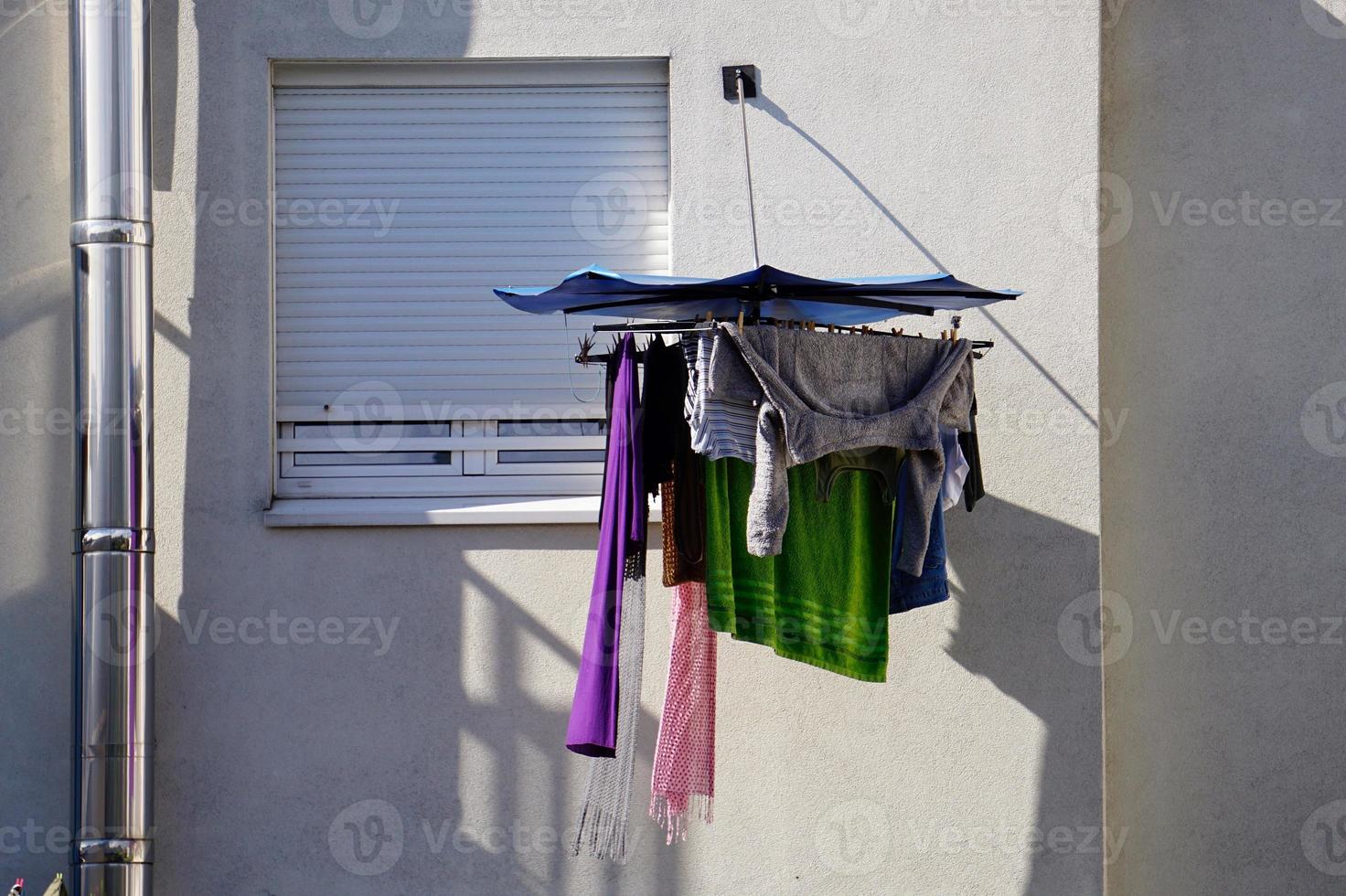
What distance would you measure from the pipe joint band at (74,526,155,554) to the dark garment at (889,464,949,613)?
9.20 ft

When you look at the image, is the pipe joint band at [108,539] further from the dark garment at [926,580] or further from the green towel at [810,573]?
the dark garment at [926,580]

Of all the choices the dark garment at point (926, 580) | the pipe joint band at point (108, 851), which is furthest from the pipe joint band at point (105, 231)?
the dark garment at point (926, 580)

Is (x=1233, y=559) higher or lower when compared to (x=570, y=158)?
lower

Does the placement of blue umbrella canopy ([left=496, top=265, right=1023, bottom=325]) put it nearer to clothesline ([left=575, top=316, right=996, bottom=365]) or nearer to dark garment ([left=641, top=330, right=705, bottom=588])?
clothesline ([left=575, top=316, right=996, bottom=365])

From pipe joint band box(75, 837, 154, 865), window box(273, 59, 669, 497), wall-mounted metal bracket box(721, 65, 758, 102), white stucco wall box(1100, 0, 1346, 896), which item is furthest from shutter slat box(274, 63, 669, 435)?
white stucco wall box(1100, 0, 1346, 896)

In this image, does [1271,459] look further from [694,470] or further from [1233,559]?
[694,470]

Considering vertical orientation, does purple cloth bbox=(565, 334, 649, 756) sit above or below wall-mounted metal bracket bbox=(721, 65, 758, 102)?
below

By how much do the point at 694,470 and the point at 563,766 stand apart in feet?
5.14

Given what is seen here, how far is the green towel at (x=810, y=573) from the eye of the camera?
418 cm

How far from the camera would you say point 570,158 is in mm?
5344

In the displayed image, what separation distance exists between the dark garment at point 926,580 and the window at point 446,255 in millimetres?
1430

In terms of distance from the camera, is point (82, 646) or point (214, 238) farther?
point (214, 238)

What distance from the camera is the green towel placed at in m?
4.18

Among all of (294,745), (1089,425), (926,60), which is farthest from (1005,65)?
(294,745)
